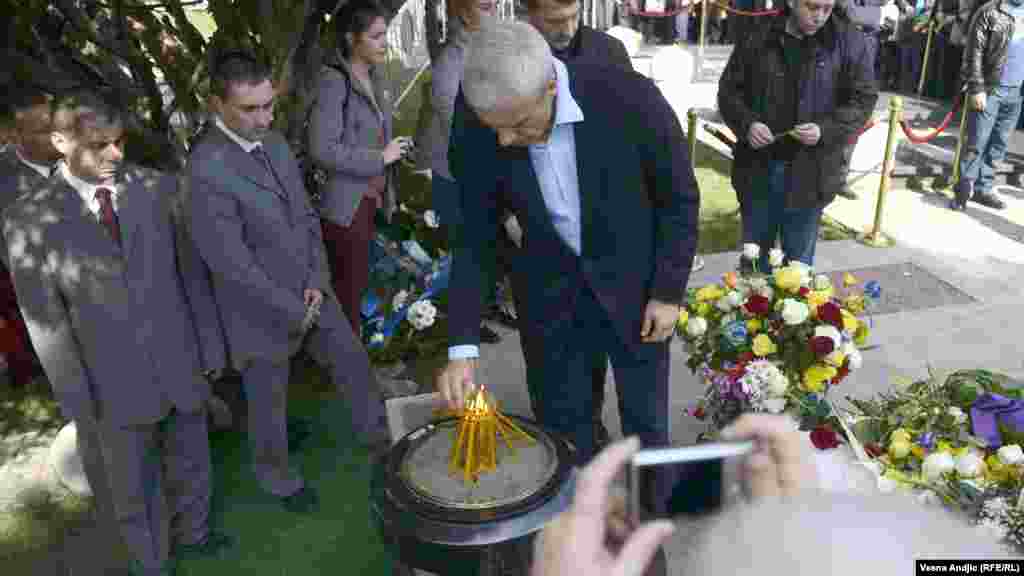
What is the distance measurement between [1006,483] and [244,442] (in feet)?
10.8

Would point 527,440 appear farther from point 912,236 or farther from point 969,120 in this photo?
point 969,120

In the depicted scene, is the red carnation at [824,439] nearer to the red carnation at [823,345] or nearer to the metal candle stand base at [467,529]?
the red carnation at [823,345]

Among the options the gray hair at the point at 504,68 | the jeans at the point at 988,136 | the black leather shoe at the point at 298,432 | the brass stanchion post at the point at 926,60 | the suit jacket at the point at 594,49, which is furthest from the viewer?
the brass stanchion post at the point at 926,60

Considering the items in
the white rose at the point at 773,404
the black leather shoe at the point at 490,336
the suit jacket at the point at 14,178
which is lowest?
the black leather shoe at the point at 490,336

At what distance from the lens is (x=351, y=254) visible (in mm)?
4422

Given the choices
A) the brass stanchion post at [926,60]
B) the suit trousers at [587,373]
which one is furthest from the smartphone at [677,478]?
the brass stanchion post at [926,60]

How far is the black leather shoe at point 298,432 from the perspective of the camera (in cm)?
434

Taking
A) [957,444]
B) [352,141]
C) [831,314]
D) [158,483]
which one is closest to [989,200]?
[831,314]

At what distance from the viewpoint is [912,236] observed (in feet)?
21.8

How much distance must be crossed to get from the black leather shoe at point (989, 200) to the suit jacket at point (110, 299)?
252 inches

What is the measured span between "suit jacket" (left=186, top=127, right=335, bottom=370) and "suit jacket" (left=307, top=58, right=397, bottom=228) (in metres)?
0.46

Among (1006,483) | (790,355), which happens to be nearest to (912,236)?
(790,355)

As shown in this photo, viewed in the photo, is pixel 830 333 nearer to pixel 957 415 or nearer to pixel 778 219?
pixel 957 415

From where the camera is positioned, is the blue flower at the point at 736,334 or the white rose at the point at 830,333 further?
the blue flower at the point at 736,334
